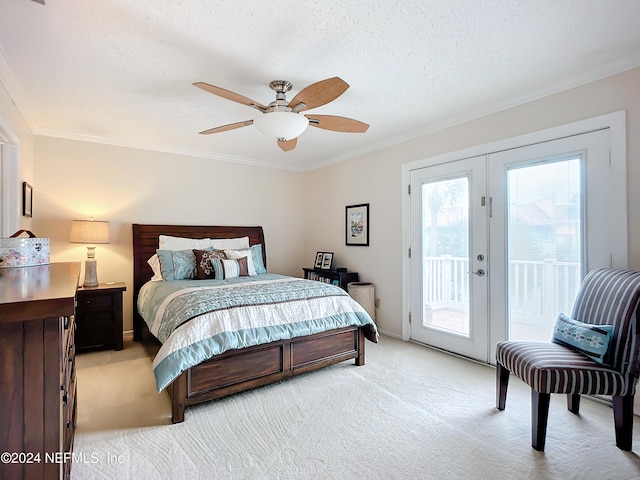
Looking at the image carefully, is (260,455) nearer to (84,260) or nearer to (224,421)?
(224,421)

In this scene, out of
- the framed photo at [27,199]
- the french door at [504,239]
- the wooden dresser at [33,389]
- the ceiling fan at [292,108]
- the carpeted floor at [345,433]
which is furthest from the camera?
the framed photo at [27,199]

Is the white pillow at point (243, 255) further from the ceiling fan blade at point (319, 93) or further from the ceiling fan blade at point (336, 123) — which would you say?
the ceiling fan blade at point (319, 93)

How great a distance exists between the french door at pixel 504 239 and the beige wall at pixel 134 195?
245cm

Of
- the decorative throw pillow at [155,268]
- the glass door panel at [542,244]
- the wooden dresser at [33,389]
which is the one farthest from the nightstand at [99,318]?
the glass door panel at [542,244]

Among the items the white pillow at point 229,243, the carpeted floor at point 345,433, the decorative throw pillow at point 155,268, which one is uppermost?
the white pillow at point 229,243

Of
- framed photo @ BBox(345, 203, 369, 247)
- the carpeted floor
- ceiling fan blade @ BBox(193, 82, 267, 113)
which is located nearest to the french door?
the carpeted floor

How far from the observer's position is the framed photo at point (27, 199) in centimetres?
311

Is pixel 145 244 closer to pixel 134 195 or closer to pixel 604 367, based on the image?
pixel 134 195

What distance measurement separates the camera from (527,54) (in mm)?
2184

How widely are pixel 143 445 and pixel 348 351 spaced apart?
5.84 feet

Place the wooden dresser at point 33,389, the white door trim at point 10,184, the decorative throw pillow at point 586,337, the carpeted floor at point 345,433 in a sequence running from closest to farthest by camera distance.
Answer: the wooden dresser at point 33,389 < the carpeted floor at point 345,433 < the decorative throw pillow at point 586,337 < the white door trim at point 10,184

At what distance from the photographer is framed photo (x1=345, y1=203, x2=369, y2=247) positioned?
14.5ft

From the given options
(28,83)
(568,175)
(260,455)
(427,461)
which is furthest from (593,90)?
(28,83)

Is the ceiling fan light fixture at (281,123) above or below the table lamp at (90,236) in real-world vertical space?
above
